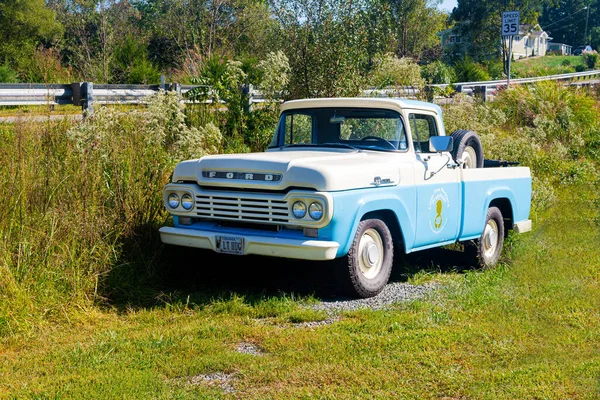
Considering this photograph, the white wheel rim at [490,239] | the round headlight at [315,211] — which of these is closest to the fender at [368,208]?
the round headlight at [315,211]

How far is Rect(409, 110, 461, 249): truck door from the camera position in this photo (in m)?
7.86

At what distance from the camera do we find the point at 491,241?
9289 millimetres

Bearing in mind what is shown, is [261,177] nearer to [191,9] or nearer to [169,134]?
[169,134]

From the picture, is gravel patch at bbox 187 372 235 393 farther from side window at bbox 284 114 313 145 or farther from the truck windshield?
side window at bbox 284 114 313 145

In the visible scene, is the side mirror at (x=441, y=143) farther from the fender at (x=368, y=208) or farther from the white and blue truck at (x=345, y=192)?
the fender at (x=368, y=208)

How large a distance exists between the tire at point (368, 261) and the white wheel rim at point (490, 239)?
6.44 ft

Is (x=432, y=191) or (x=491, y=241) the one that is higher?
(x=432, y=191)

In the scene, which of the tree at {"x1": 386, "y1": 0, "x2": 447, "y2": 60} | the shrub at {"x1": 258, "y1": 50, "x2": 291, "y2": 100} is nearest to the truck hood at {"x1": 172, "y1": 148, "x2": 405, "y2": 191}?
the shrub at {"x1": 258, "y1": 50, "x2": 291, "y2": 100}

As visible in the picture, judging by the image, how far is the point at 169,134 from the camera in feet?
30.8

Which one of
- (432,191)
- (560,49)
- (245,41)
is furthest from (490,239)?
(560,49)

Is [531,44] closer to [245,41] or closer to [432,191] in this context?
[245,41]

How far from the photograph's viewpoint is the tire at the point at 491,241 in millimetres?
8969

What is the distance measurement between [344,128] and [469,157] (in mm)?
1766

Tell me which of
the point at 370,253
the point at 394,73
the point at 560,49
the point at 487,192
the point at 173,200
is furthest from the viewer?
the point at 560,49
